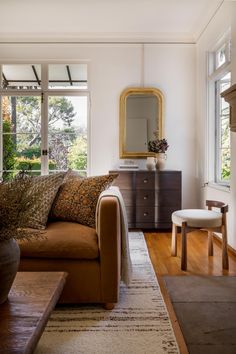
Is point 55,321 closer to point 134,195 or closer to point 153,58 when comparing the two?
point 134,195

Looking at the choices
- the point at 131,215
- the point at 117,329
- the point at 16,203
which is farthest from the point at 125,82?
the point at 16,203

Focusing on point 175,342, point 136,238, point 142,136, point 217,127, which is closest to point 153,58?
point 142,136

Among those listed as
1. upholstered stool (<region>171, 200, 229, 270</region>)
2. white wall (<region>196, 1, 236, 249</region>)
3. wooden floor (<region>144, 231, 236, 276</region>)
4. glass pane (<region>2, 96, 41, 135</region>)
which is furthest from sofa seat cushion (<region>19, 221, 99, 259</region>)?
glass pane (<region>2, 96, 41, 135</region>)

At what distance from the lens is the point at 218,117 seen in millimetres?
4211

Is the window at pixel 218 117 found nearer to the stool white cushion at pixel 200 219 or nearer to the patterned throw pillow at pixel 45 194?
the stool white cushion at pixel 200 219

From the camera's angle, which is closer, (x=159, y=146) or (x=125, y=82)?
(x=159, y=146)

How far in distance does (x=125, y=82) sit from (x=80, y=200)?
9.84 feet

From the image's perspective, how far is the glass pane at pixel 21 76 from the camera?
15.9 feet

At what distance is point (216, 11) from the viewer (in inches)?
149

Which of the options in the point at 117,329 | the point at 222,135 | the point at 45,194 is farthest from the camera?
the point at 222,135

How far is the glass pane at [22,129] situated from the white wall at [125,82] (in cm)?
66

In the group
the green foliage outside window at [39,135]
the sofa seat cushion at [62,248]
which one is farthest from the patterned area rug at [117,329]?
the green foliage outside window at [39,135]

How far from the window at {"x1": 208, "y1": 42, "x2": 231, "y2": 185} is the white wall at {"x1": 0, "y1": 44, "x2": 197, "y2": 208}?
0.58m

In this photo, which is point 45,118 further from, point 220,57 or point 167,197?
point 220,57
